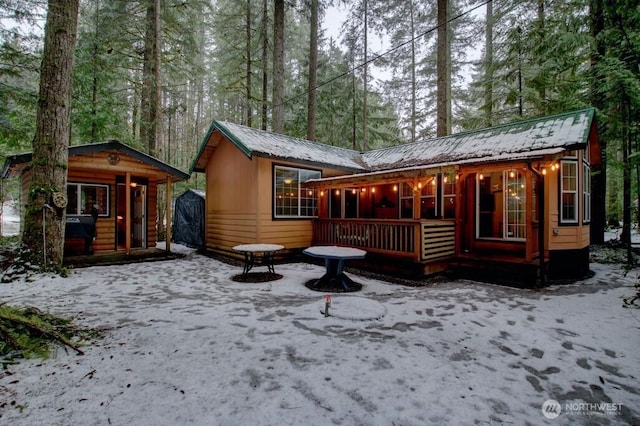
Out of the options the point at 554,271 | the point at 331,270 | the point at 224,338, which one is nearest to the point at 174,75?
the point at 331,270

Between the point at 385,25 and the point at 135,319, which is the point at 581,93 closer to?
the point at 385,25

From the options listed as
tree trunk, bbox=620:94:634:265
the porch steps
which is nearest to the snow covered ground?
the porch steps

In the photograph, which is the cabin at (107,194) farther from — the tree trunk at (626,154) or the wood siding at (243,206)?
the tree trunk at (626,154)

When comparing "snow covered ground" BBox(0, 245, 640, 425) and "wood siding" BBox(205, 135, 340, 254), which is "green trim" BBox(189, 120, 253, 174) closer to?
"wood siding" BBox(205, 135, 340, 254)

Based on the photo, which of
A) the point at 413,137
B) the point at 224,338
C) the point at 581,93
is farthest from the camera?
the point at 413,137

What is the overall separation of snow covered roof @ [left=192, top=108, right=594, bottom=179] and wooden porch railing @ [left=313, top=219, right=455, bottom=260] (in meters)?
1.65

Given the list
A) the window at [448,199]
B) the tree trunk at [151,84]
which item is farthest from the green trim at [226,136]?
the window at [448,199]

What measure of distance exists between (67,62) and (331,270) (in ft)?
25.4

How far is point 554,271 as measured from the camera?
23.9 ft

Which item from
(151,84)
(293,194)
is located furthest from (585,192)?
(151,84)

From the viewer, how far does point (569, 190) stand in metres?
7.61

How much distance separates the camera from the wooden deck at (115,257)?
8.08 m

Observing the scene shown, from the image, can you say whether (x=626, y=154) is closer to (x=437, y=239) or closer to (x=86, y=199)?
(x=437, y=239)

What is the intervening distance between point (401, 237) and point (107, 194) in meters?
9.60
